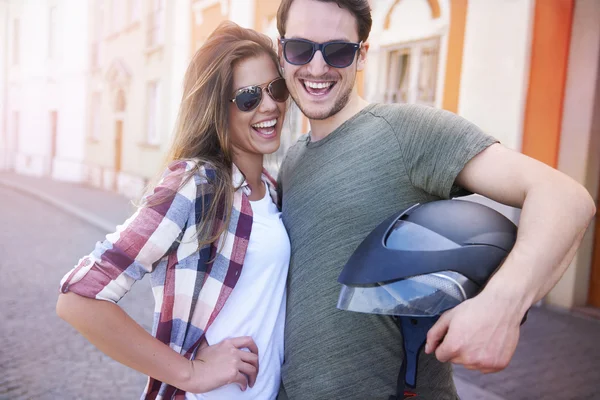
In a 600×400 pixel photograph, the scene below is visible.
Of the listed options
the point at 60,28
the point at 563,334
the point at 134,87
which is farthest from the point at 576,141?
the point at 60,28

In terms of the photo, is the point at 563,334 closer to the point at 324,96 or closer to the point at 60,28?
the point at 324,96

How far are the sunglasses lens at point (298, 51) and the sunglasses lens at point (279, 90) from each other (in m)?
0.16

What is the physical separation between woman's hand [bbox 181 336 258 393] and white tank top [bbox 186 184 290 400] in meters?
0.04

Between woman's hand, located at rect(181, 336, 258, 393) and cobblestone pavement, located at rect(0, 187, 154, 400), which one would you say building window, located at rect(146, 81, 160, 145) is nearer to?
cobblestone pavement, located at rect(0, 187, 154, 400)

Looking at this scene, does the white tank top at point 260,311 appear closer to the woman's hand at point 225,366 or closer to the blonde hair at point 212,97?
the woman's hand at point 225,366

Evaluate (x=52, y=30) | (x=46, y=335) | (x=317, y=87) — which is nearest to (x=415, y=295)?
(x=317, y=87)

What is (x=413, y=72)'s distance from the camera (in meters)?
7.23

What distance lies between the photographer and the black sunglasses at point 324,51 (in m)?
1.73

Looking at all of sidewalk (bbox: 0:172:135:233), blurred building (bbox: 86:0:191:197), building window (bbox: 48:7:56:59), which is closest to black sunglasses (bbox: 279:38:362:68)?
sidewalk (bbox: 0:172:135:233)

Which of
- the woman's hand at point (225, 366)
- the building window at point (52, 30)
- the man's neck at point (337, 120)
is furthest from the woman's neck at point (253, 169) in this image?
the building window at point (52, 30)

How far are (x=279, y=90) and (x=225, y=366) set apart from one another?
969 mm

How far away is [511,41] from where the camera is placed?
5.96 meters

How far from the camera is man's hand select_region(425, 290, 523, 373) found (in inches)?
39.0

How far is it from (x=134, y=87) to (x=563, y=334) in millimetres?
14364
